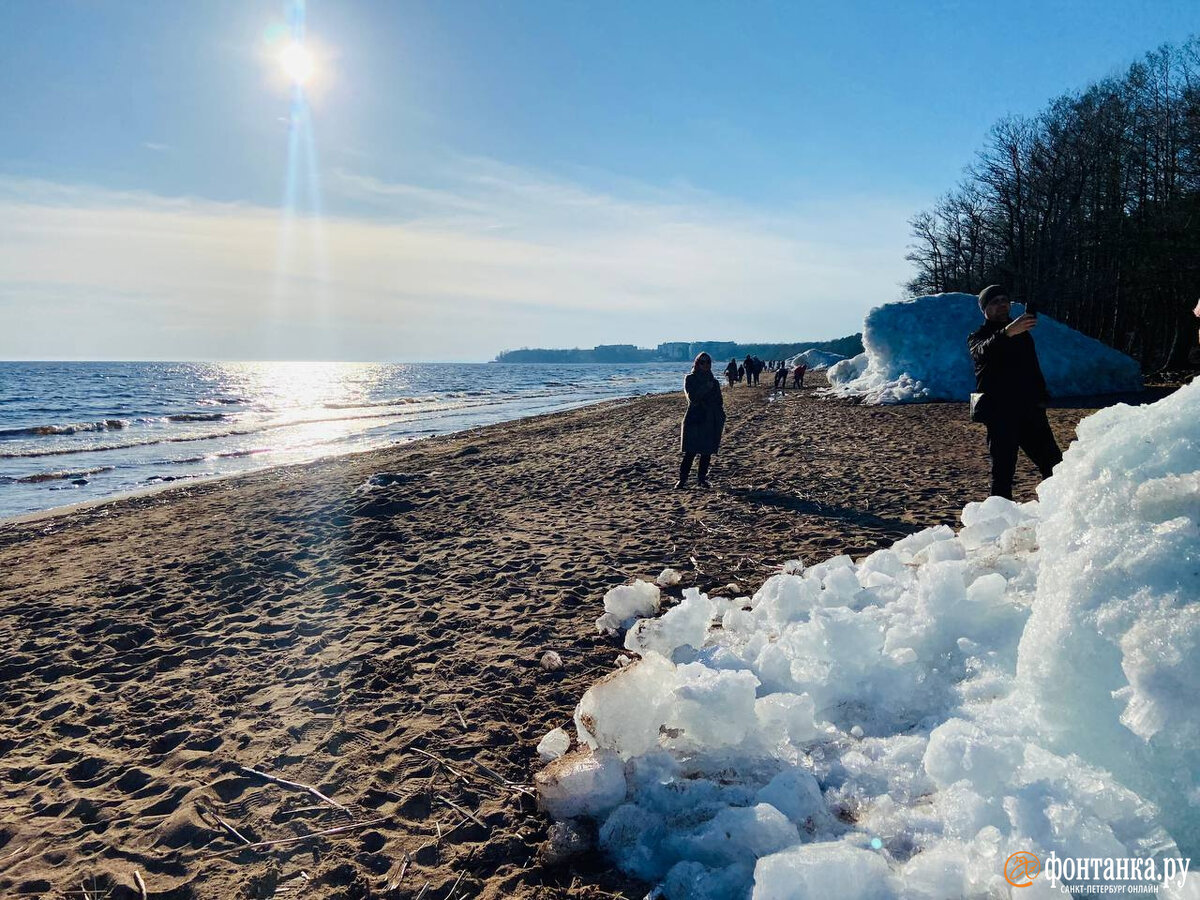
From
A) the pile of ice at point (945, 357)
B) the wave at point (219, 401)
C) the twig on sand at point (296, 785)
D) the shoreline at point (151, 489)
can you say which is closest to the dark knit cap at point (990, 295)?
the twig on sand at point (296, 785)

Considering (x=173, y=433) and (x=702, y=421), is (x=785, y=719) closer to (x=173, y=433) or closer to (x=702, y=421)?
(x=702, y=421)

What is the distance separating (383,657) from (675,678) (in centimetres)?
263

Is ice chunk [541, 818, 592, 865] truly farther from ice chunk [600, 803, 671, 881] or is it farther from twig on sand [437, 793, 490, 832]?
twig on sand [437, 793, 490, 832]

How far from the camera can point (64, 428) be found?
1094 inches

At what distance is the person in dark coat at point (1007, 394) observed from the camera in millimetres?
5020

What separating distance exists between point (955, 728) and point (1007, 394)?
12.0 feet

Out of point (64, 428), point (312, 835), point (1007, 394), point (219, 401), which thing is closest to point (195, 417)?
point (64, 428)

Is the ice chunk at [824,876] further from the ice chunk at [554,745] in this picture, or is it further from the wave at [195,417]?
the wave at [195,417]

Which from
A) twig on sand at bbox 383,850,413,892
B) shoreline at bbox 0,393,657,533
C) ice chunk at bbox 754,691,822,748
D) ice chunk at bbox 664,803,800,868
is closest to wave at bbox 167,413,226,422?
shoreline at bbox 0,393,657,533

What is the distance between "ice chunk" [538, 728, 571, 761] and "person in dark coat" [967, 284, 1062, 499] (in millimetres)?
4082

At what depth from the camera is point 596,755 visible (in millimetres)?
2789

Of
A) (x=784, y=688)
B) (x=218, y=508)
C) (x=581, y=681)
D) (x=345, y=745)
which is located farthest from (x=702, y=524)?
(x=218, y=508)

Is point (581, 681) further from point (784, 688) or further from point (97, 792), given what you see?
point (97, 792)

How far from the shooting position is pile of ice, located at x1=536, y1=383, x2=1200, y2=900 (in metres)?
1.98
